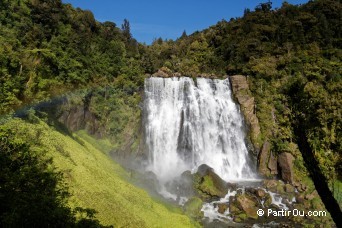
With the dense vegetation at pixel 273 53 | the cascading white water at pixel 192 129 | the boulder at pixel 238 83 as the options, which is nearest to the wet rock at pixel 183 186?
the cascading white water at pixel 192 129

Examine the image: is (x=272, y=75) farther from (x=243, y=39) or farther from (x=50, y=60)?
(x=50, y=60)

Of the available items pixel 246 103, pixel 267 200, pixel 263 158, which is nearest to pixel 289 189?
pixel 267 200

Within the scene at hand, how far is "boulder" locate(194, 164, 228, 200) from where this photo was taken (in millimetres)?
27781

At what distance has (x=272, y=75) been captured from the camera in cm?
4509

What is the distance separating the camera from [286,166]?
34531 millimetres

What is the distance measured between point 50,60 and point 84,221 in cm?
1908

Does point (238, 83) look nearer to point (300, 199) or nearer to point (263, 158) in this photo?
point (263, 158)

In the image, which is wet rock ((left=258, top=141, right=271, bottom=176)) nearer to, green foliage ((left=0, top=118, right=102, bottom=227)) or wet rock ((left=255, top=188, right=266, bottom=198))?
wet rock ((left=255, top=188, right=266, bottom=198))

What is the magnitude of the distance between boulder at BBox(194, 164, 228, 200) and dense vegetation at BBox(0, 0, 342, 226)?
7.12 m

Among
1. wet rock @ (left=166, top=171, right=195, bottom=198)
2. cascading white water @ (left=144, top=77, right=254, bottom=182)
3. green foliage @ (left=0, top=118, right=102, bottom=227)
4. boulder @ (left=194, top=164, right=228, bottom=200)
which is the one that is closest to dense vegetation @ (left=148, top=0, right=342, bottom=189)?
cascading white water @ (left=144, top=77, right=254, bottom=182)

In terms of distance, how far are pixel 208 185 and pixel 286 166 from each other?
1084 centimetres

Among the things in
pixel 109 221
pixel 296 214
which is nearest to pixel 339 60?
pixel 296 214

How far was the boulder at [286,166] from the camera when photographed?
3388 centimetres

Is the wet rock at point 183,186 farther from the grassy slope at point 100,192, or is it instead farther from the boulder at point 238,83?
the boulder at point 238,83
